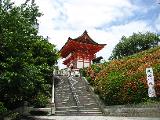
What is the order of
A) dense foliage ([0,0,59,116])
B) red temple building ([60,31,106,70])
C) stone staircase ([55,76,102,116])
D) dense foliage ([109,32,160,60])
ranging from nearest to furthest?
dense foliage ([0,0,59,116])
stone staircase ([55,76,102,116])
red temple building ([60,31,106,70])
dense foliage ([109,32,160,60])

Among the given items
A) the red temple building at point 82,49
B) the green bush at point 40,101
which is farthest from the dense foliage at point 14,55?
the red temple building at point 82,49

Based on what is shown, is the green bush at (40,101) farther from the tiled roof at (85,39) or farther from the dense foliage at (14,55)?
the tiled roof at (85,39)

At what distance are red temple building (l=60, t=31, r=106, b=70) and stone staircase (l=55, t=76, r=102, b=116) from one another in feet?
59.8

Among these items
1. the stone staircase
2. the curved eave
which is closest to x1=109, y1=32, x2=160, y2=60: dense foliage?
the curved eave

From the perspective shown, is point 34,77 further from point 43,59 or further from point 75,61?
point 75,61

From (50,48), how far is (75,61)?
71.0ft

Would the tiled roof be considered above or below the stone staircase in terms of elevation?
above

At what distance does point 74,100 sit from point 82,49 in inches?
1093

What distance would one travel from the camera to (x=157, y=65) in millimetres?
24969

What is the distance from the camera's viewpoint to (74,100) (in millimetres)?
28016

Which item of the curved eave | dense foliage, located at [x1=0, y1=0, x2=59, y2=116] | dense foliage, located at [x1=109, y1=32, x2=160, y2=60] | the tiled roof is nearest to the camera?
dense foliage, located at [x1=0, y1=0, x2=59, y2=116]

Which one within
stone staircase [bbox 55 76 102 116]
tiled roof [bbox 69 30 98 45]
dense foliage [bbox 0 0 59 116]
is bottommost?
stone staircase [bbox 55 76 102 116]

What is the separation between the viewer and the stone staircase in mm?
24814

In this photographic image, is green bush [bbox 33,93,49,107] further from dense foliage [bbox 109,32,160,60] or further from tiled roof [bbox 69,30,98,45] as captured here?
dense foliage [bbox 109,32,160,60]
